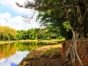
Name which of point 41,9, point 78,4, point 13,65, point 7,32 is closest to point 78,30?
point 78,4

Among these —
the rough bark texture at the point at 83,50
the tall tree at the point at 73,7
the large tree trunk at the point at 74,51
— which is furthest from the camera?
the tall tree at the point at 73,7

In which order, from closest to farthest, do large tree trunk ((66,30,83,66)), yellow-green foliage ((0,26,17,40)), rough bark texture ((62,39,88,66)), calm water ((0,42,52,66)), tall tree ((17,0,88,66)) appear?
rough bark texture ((62,39,88,66)) → large tree trunk ((66,30,83,66)) → tall tree ((17,0,88,66)) → calm water ((0,42,52,66)) → yellow-green foliage ((0,26,17,40))

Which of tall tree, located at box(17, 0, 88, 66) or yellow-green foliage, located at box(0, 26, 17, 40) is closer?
tall tree, located at box(17, 0, 88, 66)

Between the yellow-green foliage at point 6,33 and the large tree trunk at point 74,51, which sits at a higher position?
the yellow-green foliage at point 6,33

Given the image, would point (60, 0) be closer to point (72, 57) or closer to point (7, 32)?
point (72, 57)

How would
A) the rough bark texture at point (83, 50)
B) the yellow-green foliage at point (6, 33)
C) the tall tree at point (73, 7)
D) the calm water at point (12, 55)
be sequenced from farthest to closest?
the yellow-green foliage at point (6, 33) → the calm water at point (12, 55) → the tall tree at point (73, 7) → the rough bark texture at point (83, 50)

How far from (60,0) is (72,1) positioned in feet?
1.95

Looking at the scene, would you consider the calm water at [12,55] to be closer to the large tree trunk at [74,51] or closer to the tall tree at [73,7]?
the tall tree at [73,7]

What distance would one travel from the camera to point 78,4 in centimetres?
1243

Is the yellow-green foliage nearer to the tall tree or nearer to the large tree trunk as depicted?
the tall tree

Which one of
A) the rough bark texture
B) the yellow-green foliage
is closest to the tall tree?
the rough bark texture

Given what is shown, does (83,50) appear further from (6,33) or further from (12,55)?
(6,33)

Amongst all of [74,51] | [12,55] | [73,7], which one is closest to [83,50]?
[74,51]

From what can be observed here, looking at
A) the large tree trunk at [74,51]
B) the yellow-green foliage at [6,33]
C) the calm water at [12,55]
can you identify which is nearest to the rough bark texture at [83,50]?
the large tree trunk at [74,51]
